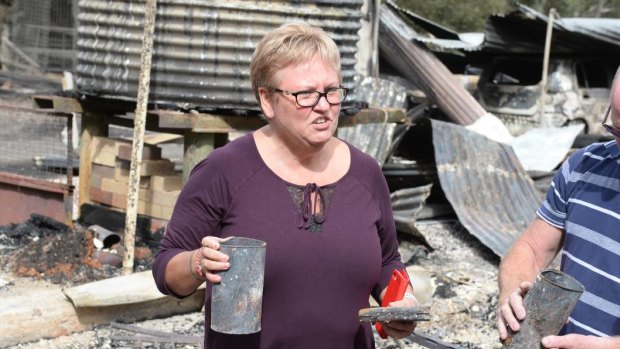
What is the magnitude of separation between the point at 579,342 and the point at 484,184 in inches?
252

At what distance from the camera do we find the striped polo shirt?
102 inches

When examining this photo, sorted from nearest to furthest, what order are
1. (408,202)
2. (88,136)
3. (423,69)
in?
(88,136)
(408,202)
(423,69)

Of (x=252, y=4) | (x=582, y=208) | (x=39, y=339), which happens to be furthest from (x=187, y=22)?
(x=582, y=208)

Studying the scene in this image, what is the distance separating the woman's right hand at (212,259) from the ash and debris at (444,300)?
277cm

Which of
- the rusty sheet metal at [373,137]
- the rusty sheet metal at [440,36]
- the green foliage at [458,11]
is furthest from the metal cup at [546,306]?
the green foliage at [458,11]

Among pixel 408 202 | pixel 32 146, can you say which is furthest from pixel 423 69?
pixel 32 146

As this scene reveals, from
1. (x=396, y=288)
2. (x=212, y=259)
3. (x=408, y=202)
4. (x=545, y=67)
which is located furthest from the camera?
(x=545, y=67)

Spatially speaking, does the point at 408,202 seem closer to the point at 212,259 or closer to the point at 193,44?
the point at 193,44

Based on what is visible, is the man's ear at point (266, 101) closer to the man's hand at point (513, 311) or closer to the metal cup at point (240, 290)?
the metal cup at point (240, 290)

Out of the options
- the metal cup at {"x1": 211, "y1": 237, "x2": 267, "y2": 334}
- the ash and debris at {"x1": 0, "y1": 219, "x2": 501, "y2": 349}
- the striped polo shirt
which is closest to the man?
the striped polo shirt

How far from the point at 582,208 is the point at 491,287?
4.40 metres

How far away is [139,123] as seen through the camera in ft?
20.2

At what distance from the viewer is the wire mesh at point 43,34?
20.9m

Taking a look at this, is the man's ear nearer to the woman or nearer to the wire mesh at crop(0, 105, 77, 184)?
the woman
